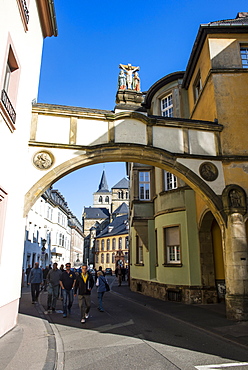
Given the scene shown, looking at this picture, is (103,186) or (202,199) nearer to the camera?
(202,199)

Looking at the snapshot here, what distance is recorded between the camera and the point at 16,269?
8.15m

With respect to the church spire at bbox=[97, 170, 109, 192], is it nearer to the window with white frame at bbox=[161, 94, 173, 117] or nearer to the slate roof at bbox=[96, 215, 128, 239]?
the slate roof at bbox=[96, 215, 128, 239]

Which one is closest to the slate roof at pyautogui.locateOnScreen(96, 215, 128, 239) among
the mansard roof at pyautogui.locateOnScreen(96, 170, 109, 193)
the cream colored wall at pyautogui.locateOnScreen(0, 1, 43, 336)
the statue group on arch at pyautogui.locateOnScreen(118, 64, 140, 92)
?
the mansard roof at pyautogui.locateOnScreen(96, 170, 109, 193)

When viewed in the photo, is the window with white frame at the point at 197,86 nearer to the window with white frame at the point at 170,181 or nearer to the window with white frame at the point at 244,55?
the window with white frame at the point at 244,55

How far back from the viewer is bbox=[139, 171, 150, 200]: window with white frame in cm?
1958

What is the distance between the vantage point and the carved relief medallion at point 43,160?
31.0 ft

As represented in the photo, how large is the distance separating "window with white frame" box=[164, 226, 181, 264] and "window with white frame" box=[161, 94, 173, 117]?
6.65 m

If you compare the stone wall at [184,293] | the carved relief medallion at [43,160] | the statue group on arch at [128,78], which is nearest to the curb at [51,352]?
the carved relief medallion at [43,160]

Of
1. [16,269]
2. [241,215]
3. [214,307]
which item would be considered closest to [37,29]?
[16,269]

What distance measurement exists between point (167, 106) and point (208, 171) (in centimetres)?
829

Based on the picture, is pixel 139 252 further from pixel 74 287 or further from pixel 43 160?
pixel 43 160

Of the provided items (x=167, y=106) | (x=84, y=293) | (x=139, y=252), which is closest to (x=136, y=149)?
(x=84, y=293)

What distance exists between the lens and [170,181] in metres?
16.2

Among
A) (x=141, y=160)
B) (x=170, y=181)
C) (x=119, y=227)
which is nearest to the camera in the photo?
(x=141, y=160)
